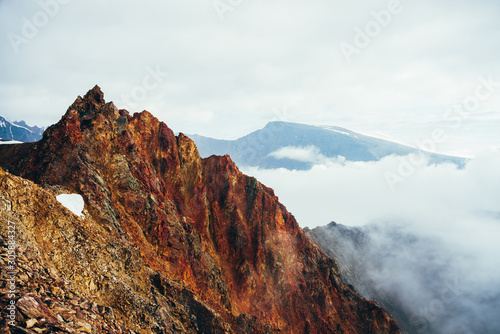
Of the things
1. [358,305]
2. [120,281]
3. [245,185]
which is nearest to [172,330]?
[120,281]

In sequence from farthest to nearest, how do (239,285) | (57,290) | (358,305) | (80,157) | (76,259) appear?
1. (358,305)
2. (239,285)
3. (80,157)
4. (76,259)
5. (57,290)

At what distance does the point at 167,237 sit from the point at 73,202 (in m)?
22.3

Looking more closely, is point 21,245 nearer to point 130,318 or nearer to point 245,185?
point 130,318

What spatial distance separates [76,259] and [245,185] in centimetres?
6193

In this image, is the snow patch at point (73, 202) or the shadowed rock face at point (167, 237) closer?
the shadowed rock face at point (167, 237)

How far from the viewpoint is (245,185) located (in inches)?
3435

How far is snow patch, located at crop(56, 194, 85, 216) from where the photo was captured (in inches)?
1399

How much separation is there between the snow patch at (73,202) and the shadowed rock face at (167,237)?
133cm

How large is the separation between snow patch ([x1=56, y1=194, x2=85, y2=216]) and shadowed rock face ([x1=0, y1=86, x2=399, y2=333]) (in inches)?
52.2

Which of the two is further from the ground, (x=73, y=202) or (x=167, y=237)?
(x=73, y=202)

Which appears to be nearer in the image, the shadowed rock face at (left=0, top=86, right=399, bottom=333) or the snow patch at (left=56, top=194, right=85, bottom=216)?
the shadowed rock face at (left=0, top=86, right=399, bottom=333)

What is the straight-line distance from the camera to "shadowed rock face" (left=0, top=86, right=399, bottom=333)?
30125 millimetres

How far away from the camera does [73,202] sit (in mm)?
37188

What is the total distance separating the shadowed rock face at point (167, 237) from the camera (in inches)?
1186
